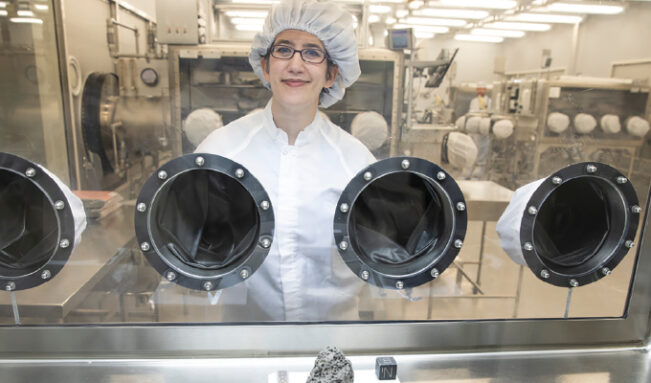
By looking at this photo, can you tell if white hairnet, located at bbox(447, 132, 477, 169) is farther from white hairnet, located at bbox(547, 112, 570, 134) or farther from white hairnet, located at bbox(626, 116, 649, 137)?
white hairnet, located at bbox(626, 116, 649, 137)

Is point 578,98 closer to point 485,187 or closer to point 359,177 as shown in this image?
point 485,187

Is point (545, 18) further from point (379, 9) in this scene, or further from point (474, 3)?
point (379, 9)

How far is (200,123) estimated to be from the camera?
2.57 ft

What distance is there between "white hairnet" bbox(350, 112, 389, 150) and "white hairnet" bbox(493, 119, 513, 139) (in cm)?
23

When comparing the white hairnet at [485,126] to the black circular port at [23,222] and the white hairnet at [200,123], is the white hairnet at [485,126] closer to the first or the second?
the white hairnet at [200,123]

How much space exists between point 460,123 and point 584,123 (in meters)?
0.23

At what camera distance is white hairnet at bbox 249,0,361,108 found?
0.73 metres

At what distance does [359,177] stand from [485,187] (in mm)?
288

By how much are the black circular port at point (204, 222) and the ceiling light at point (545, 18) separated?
656 millimetres

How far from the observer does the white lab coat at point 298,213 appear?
786 mm

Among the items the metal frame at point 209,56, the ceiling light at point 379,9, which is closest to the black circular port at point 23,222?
the metal frame at point 209,56

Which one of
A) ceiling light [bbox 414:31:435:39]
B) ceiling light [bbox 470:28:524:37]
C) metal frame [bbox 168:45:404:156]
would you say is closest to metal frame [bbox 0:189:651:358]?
metal frame [bbox 168:45:404:156]

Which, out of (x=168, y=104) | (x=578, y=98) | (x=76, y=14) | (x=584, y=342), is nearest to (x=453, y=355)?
(x=584, y=342)

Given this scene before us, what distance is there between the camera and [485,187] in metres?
0.83
